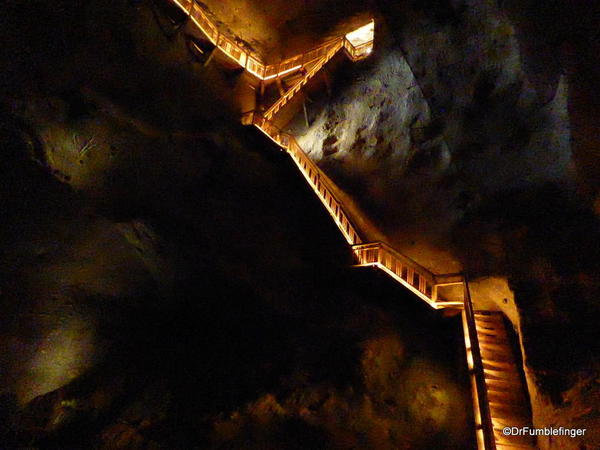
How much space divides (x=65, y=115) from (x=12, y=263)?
13.2 feet

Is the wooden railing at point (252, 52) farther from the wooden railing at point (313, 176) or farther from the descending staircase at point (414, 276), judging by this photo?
the wooden railing at point (313, 176)

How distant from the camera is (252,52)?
14.5 metres

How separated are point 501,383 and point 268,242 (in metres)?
7.95

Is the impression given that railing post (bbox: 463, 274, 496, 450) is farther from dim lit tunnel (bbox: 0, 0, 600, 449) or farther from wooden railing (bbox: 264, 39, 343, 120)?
wooden railing (bbox: 264, 39, 343, 120)

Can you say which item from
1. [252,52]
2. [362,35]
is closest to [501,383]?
[362,35]

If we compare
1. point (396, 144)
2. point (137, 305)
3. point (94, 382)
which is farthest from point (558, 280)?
point (94, 382)

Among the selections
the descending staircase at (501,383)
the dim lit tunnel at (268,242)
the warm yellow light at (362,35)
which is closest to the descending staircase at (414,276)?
the descending staircase at (501,383)

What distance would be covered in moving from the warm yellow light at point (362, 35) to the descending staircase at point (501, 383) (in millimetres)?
12799

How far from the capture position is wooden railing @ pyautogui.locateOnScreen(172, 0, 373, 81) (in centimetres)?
1176

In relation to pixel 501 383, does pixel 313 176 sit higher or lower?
higher

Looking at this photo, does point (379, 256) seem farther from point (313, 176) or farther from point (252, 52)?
point (252, 52)

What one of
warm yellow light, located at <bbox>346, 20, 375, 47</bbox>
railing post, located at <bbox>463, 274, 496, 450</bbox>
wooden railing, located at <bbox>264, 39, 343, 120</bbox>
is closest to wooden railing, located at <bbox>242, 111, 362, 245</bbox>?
wooden railing, located at <bbox>264, 39, 343, 120</bbox>

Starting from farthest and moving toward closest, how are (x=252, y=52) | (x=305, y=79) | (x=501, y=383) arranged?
(x=252, y=52), (x=305, y=79), (x=501, y=383)

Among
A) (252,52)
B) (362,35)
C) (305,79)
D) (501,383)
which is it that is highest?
(362,35)
